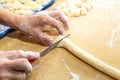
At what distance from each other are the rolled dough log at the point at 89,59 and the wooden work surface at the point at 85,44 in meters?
0.02

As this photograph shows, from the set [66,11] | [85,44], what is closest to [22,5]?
[66,11]

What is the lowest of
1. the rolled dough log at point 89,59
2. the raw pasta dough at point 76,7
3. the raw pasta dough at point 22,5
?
the rolled dough log at point 89,59

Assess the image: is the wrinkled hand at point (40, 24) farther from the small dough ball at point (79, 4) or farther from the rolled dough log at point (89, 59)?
the small dough ball at point (79, 4)

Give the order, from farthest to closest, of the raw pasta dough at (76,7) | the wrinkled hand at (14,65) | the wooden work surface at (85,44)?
the raw pasta dough at (76,7) → the wooden work surface at (85,44) → the wrinkled hand at (14,65)

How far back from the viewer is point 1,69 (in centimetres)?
74

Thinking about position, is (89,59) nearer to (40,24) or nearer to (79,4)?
(40,24)

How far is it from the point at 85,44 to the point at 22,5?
405mm

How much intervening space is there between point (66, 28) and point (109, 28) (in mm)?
198

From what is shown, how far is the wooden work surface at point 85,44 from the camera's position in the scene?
858mm

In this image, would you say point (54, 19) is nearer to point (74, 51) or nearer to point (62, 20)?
point (62, 20)

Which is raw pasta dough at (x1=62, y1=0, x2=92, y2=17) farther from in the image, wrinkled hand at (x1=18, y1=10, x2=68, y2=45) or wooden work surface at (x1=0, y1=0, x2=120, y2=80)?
wrinkled hand at (x1=18, y1=10, x2=68, y2=45)

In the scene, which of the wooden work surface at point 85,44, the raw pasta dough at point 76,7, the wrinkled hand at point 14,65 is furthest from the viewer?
the raw pasta dough at point 76,7

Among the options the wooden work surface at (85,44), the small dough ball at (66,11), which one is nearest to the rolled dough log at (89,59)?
the wooden work surface at (85,44)

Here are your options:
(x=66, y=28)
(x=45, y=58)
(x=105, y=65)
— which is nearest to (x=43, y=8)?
(x=66, y=28)
